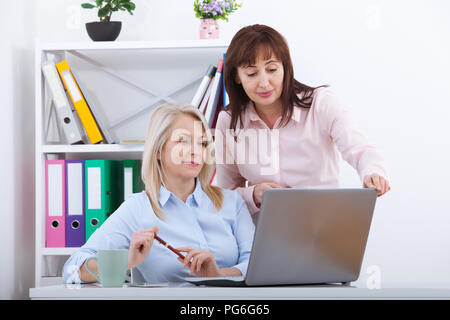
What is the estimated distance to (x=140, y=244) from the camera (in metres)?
1.18

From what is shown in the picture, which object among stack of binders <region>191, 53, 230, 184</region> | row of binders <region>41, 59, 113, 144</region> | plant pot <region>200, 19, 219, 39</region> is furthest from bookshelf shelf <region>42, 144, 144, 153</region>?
plant pot <region>200, 19, 219, 39</region>

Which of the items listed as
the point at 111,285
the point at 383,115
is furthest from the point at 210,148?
the point at 383,115

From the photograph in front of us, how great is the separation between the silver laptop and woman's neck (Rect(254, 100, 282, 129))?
0.79 m

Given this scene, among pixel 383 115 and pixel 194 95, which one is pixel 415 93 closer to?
pixel 383 115

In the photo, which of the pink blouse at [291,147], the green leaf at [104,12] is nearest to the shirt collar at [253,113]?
the pink blouse at [291,147]

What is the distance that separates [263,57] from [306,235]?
0.83 metres

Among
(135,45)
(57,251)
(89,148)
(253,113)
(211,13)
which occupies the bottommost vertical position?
(57,251)

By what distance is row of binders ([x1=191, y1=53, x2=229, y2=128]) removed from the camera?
2.38m

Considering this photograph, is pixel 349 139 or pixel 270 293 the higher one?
pixel 349 139

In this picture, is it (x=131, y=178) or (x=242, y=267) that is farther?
(x=131, y=178)

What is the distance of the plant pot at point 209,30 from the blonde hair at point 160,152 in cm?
86

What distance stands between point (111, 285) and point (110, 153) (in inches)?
63.4

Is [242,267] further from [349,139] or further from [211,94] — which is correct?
[211,94]

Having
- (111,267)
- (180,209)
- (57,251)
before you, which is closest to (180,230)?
(180,209)
